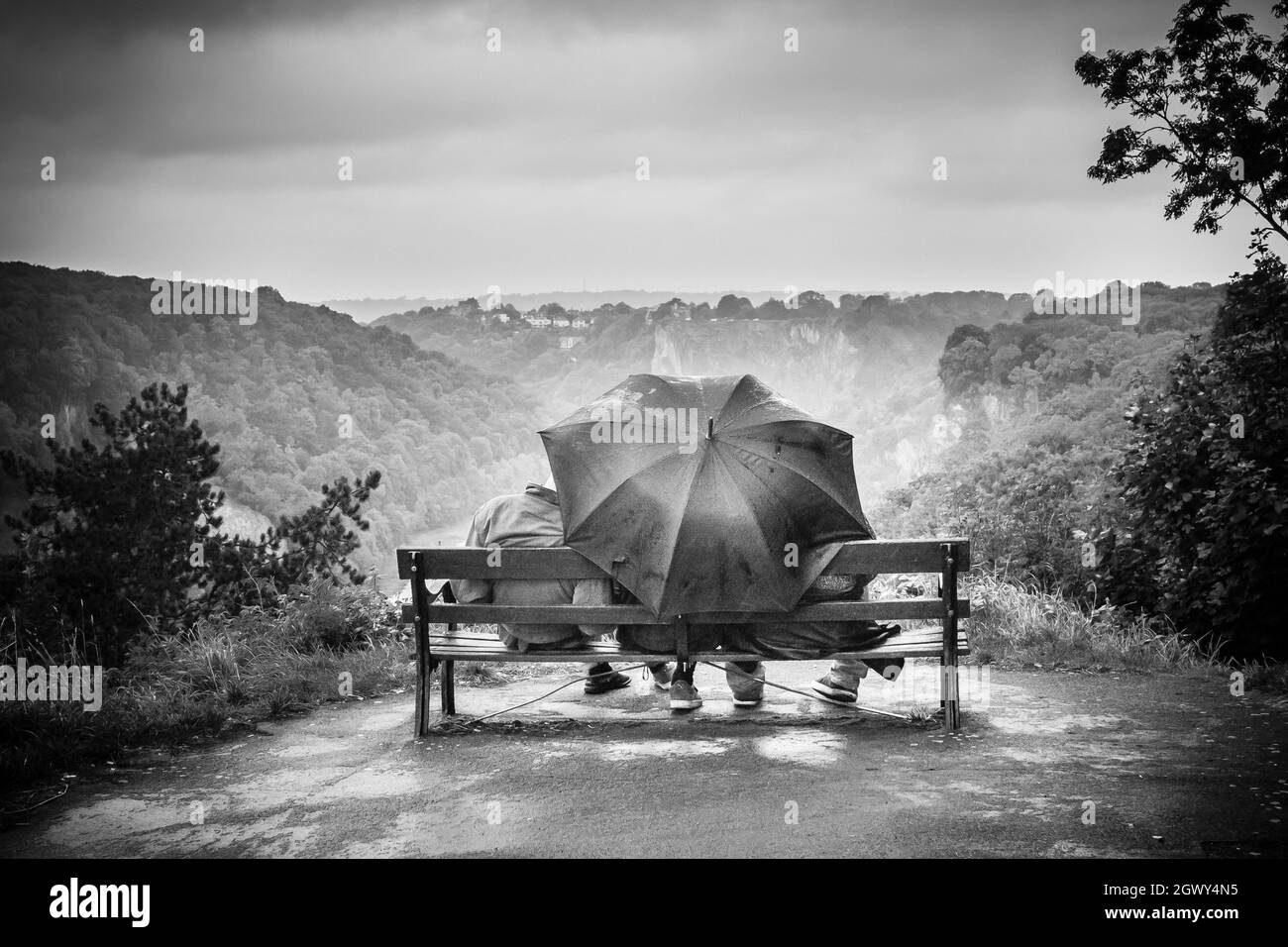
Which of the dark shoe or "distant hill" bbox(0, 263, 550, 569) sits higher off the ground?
"distant hill" bbox(0, 263, 550, 569)

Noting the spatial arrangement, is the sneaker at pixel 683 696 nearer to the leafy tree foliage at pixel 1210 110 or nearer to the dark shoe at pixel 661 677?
the dark shoe at pixel 661 677

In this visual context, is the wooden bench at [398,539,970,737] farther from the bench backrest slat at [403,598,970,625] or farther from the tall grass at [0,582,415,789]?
the tall grass at [0,582,415,789]

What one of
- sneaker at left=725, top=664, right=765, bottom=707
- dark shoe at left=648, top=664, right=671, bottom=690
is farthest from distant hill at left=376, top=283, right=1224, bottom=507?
sneaker at left=725, top=664, right=765, bottom=707

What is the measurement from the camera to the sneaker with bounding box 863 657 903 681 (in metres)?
4.88

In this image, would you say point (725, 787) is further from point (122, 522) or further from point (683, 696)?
point (122, 522)

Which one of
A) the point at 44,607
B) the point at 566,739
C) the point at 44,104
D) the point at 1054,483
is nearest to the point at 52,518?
the point at 44,607

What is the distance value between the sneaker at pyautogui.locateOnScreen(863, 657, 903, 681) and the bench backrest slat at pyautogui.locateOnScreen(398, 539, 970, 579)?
17.3 inches

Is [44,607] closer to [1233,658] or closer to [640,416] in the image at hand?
[640,416]

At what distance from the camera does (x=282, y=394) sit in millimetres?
35969

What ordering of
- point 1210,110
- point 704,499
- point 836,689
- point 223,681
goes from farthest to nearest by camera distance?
1. point 1210,110
2. point 223,681
3. point 836,689
4. point 704,499

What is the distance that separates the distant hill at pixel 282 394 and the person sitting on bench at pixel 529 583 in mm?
23473

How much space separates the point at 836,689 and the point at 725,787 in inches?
58.3

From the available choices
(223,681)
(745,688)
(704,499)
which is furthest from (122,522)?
(704,499)

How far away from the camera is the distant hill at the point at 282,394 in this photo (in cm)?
2998
